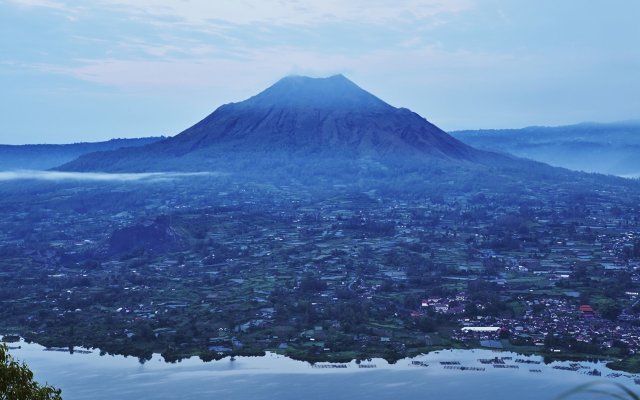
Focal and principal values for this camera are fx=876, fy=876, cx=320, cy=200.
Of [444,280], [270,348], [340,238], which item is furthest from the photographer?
[340,238]

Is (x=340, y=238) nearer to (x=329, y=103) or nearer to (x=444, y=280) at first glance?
(x=444, y=280)

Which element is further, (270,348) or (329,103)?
(329,103)

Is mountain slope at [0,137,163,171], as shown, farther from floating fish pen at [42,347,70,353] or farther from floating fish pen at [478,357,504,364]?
floating fish pen at [478,357,504,364]

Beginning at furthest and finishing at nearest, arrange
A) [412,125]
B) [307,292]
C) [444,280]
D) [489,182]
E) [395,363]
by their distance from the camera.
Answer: [412,125] < [489,182] < [444,280] < [307,292] < [395,363]

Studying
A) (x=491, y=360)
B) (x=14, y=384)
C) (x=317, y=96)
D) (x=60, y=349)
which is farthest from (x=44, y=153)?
(x=14, y=384)

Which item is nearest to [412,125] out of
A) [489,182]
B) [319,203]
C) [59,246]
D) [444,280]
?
[489,182]

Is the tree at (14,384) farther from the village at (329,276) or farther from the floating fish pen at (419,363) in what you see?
the village at (329,276)

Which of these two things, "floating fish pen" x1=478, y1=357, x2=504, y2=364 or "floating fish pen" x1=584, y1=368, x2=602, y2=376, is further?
"floating fish pen" x1=478, y1=357, x2=504, y2=364

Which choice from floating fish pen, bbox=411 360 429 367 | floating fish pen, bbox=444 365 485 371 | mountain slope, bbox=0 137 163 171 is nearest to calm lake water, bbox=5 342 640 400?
floating fish pen, bbox=411 360 429 367
